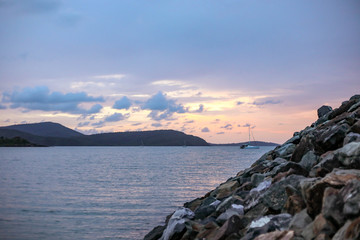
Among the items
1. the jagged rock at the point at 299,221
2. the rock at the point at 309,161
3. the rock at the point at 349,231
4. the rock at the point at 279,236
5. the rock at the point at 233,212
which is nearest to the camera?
the rock at the point at 349,231

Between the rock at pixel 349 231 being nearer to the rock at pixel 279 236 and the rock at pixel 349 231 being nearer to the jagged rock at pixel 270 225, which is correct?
the rock at pixel 279 236

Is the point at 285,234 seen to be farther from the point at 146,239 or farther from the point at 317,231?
the point at 146,239

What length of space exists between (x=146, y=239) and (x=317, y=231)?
7.74 meters

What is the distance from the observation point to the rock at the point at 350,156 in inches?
254

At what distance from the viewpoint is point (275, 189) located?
7.54 m

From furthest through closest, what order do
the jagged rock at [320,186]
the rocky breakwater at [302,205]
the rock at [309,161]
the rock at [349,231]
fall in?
the rock at [309,161] < the jagged rock at [320,186] < the rocky breakwater at [302,205] < the rock at [349,231]

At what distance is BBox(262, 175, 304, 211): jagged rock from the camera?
722cm

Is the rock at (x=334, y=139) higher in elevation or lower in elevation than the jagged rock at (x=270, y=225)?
higher

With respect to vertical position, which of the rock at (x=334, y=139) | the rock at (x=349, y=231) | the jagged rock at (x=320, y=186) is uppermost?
the rock at (x=334, y=139)

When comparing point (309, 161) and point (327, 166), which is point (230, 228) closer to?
point (327, 166)

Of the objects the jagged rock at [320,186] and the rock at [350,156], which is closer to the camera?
the jagged rock at [320,186]

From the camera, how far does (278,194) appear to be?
7.39m

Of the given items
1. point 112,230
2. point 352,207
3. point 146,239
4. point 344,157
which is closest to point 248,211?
point 344,157

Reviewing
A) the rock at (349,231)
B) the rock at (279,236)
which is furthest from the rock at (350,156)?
the rock at (349,231)
